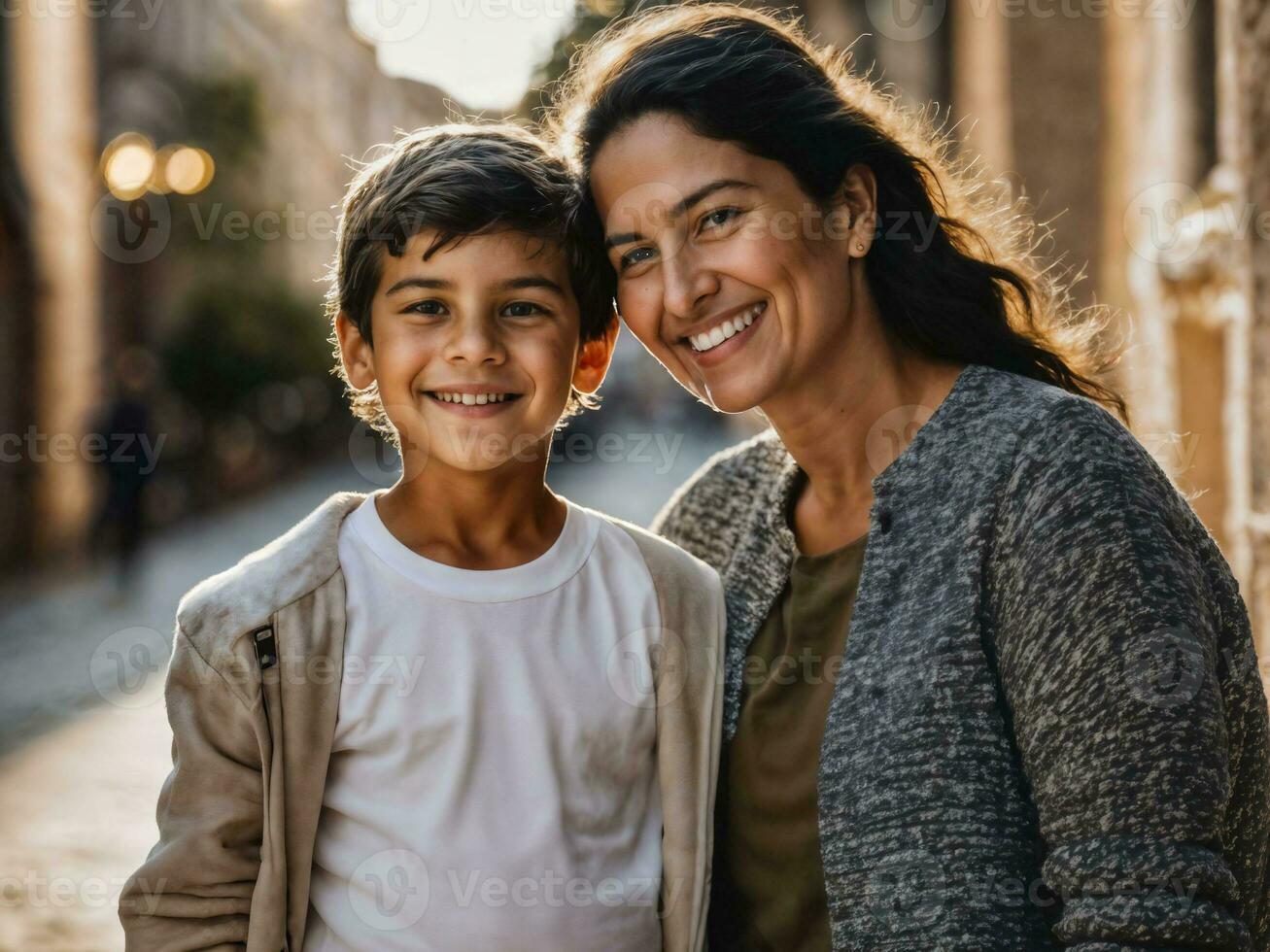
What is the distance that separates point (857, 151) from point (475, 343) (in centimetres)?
87

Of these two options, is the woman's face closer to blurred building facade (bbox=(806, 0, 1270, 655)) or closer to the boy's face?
the boy's face

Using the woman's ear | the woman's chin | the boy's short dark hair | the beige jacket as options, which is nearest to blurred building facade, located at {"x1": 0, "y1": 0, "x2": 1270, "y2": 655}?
the woman's ear

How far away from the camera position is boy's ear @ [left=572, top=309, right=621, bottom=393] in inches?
100.0

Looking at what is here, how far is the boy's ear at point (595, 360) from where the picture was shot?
2.54m

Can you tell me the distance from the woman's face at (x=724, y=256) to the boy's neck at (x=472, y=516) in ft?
1.32

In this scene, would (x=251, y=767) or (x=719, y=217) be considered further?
(x=719, y=217)

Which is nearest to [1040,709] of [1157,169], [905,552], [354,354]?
[905,552]

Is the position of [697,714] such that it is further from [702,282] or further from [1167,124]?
[1167,124]

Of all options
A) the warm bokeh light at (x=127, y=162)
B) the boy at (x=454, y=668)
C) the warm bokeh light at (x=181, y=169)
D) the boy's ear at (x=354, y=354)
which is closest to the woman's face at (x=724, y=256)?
the boy at (x=454, y=668)

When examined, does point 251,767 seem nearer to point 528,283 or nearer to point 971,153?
point 528,283

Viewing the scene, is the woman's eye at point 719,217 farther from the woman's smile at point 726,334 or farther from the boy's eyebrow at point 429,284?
the boy's eyebrow at point 429,284

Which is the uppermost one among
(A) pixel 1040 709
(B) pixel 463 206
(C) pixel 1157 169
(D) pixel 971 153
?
(D) pixel 971 153

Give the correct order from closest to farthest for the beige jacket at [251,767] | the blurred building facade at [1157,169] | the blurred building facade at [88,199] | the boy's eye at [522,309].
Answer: the beige jacket at [251,767], the boy's eye at [522,309], the blurred building facade at [1157,169], the blurred building facade at [88,199]

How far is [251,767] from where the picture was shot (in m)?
2.01
